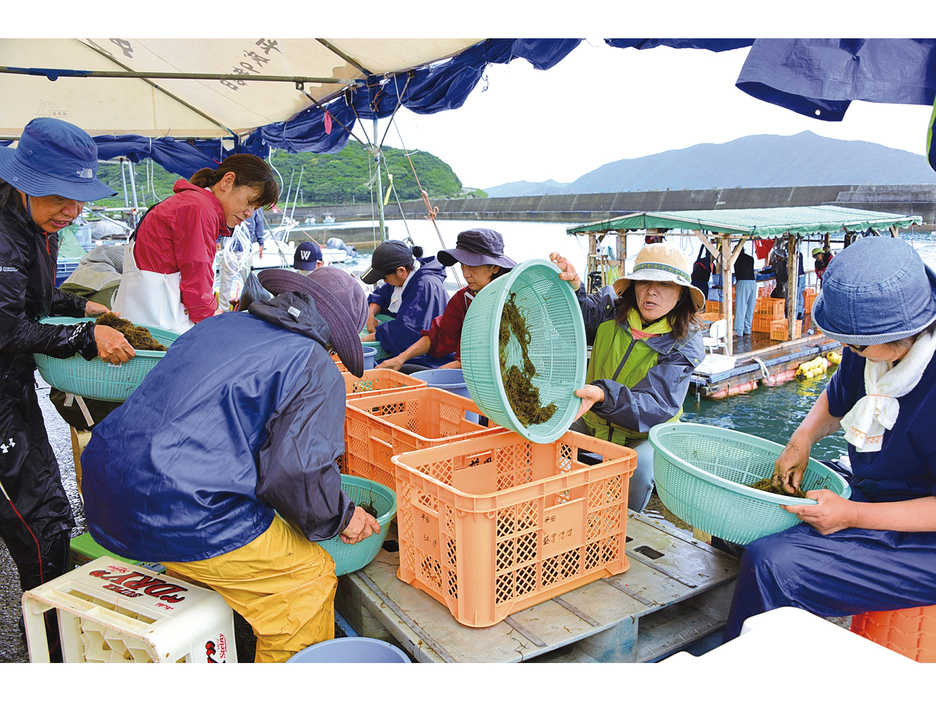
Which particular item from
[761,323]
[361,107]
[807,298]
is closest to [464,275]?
[361,107]

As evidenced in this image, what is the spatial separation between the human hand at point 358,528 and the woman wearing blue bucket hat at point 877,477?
1.17 meters

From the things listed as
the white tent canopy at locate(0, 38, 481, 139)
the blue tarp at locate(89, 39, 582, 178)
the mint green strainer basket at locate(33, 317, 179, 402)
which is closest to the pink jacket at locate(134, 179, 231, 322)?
the mint green strainer basket at locate(33, 317, 179, 402)

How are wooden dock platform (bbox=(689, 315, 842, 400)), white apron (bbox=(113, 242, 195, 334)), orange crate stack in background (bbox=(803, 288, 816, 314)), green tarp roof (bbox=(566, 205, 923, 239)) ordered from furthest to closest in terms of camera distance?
orange crate stack in background (bbox=(803, 288, 816, 314)) → wooden dock platform (bbox=(689, 315, 842, 400)) → green tarp roof (bbox=(566, 205, 923, 239)) → white apron (bbox=(113, 242, 195, 334))

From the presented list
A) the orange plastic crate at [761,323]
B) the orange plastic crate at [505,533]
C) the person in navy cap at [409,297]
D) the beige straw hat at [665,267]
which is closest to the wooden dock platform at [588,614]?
the orange plastic crate at [505,533]

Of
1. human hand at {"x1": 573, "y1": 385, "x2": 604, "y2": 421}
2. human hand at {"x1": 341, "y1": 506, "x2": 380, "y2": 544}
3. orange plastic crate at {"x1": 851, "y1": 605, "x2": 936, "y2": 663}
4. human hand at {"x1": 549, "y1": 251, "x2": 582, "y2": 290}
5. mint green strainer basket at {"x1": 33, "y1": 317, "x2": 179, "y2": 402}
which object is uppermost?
human hand at {"x1": 549, "y1": 251, "x2": 582, "y2": 290}

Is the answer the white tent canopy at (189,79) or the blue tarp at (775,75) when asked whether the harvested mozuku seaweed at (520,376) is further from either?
the white tent canopy at (189,79)

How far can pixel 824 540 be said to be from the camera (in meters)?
1.71

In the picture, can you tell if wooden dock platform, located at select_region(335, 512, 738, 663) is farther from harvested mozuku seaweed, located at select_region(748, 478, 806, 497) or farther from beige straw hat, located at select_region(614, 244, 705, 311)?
beige straw hat, located at select_region(614, 244, 705, 311)

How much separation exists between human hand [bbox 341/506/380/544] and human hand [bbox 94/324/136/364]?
1.10 m

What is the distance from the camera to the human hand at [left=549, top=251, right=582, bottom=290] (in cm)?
243

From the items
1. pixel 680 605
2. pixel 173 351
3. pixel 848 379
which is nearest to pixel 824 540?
pixel 848 379

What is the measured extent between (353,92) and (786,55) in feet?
14.0

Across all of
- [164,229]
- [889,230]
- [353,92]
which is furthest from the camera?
[889,230]
